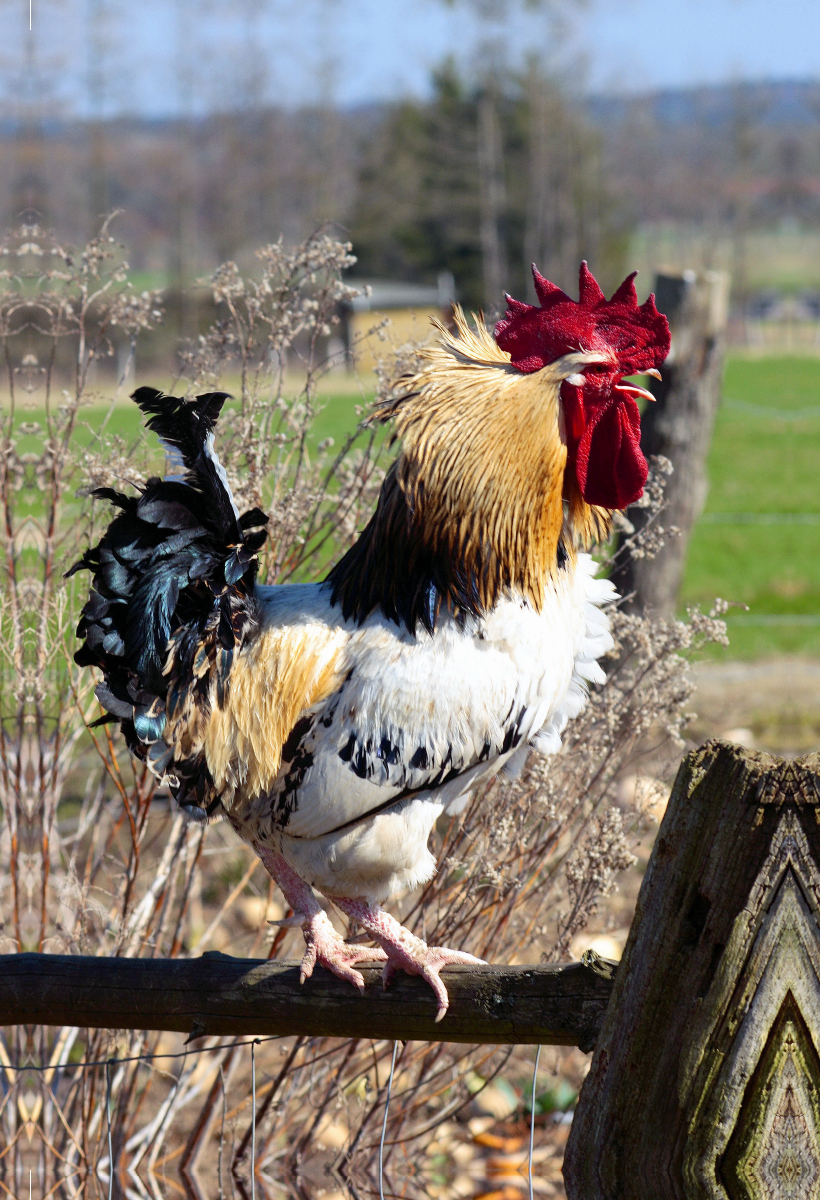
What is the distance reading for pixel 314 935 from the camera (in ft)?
9.59

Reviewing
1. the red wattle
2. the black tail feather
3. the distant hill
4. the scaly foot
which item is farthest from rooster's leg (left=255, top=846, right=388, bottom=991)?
the distant hill

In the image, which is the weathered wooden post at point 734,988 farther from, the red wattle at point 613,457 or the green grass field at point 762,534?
the green grass field at point 762,534

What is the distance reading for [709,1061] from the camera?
5.78ft

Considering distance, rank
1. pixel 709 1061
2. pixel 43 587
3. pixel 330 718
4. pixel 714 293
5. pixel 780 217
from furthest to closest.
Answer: pixel 780 217 → pixel 714 293 → pixel 43 587 → pixel 330 718 → pixel 709 1061

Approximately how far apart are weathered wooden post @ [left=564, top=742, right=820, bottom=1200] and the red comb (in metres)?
1.51

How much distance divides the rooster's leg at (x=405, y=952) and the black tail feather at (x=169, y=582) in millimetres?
524

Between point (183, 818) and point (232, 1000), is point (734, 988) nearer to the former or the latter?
point (232, 1000)

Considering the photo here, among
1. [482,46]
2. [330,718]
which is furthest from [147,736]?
[482,46]

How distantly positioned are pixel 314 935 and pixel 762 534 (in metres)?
11.9

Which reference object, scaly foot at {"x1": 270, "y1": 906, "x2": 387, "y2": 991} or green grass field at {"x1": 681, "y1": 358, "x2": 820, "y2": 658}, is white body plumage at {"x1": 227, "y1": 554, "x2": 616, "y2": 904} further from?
green grass field at {"x1": 681, "y1": 358, "x2": 820, "y2": 658}

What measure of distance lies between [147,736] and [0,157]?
125 feet

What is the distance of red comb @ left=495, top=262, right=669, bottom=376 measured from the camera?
2.98 m

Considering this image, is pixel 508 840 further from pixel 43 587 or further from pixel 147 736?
pixel 43 587

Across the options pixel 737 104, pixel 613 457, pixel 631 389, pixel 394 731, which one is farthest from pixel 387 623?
pixel 737 104
